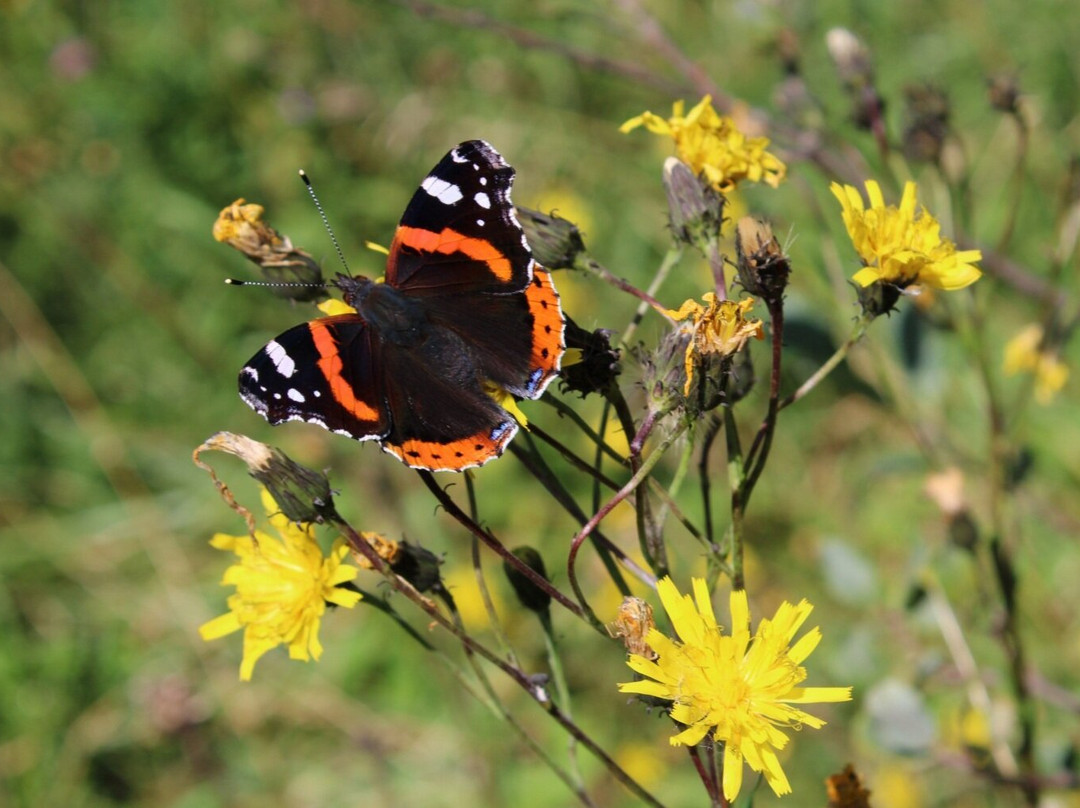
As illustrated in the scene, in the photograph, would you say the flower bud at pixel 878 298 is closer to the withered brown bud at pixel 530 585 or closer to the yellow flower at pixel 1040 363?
the withered brown bud at pixel 530 585

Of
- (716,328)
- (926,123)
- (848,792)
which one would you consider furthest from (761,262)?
Answer: (926,123)

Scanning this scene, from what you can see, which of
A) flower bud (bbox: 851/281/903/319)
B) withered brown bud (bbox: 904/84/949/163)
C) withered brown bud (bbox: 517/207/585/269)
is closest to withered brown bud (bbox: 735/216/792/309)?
flower bud (bbox: 851/281/903/319)

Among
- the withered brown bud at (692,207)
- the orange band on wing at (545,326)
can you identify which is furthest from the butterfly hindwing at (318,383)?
the withered brown bud at (692,207)

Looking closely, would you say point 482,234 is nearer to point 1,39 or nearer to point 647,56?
point 647,56

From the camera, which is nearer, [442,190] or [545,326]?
[545,326]

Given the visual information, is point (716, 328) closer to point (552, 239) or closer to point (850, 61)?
point (552, 239)
